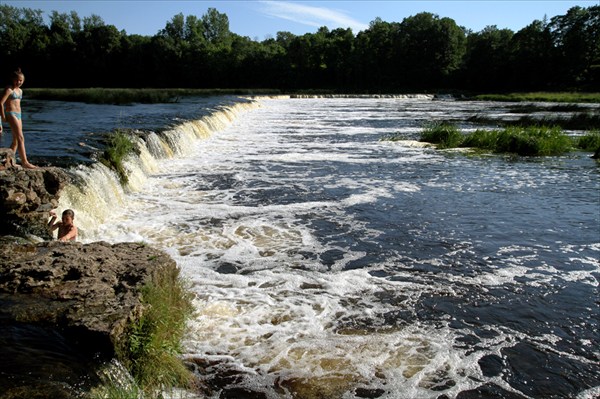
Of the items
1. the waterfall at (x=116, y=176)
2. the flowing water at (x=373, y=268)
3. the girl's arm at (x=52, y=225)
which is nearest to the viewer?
the flowing water at (x=373, y=268)

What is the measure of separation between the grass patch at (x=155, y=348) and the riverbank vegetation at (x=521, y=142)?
18.1 meters

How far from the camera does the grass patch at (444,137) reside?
20.8 meters

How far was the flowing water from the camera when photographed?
4.59 metres

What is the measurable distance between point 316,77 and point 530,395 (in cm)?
10157

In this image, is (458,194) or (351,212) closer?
(351,212)

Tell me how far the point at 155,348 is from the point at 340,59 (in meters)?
105

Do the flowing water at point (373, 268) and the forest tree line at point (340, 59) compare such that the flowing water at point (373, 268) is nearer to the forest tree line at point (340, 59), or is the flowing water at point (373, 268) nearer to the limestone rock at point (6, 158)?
the limestone rock at point (6, 158)

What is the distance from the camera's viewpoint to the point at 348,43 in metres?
106

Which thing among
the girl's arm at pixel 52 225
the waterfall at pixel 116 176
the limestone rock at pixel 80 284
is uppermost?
the limestone rock at pixel 80 284

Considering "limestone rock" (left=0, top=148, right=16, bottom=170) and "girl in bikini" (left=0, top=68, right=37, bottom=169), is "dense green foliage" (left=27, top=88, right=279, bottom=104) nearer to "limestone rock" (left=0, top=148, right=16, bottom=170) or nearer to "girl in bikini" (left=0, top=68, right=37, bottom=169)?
"girl in bikini" (left=0, top=68, right=37, bottom=169)

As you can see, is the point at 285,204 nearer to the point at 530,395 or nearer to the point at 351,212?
the point at 351,212

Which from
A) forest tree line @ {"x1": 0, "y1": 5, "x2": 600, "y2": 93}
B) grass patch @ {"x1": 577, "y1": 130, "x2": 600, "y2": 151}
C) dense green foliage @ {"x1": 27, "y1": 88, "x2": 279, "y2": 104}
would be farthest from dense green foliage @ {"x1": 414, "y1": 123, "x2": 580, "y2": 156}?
forest tree line @ {"x1": 0, "y1": 5, "x2": 600, "y2": 93}

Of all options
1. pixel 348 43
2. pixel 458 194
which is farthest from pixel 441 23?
pixel 458 194

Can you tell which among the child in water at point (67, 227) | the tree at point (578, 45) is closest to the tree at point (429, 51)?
the tree at point (578, 45)
